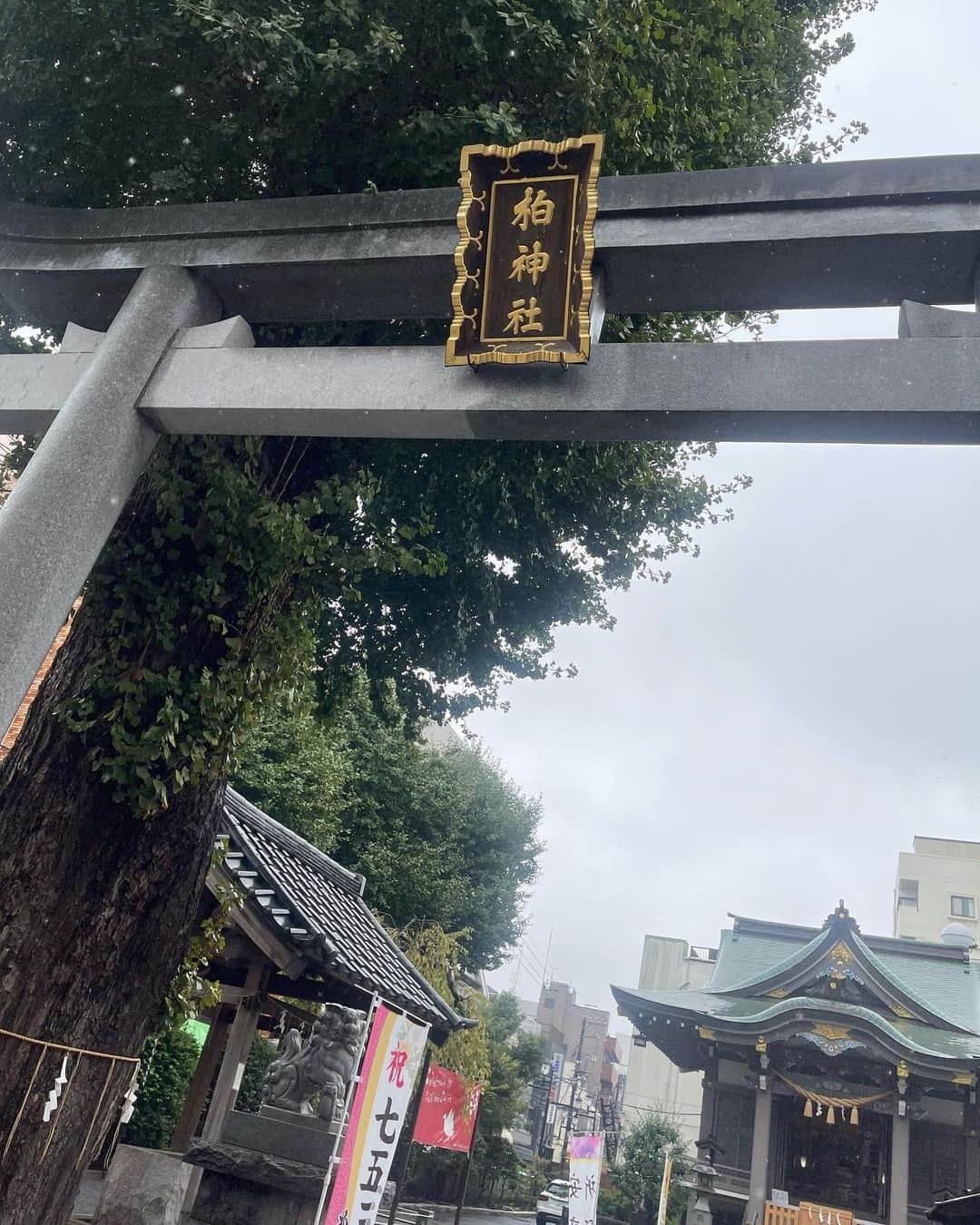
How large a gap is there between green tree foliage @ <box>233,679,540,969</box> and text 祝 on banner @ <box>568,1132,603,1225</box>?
4.80m

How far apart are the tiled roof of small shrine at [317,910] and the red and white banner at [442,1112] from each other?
3.02 ft

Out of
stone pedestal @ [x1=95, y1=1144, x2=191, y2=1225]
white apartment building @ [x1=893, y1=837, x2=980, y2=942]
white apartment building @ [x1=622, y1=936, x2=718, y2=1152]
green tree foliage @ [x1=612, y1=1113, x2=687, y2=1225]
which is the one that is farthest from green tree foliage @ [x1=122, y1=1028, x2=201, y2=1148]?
white apartment building @ [x1=893, y1=837, x2=980, y2=942]

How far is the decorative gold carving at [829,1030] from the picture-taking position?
49.2 feet

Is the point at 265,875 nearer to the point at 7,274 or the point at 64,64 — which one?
the point at 7,274

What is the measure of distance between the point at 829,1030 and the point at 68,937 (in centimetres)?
1453

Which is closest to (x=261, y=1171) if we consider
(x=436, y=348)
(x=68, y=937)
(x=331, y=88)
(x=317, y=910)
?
(x=317, y=910)

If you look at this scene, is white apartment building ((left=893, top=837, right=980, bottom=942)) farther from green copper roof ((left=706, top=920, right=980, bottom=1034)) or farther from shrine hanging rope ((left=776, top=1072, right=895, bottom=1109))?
shrine hanging rope ((left=776, top=1072, right=895, bottom=1109))

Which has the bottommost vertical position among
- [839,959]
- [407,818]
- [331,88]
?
[839,959]

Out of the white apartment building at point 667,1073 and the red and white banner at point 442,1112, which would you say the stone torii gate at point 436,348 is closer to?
the red and white banner at point 442,1112

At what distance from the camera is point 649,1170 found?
2714 cm

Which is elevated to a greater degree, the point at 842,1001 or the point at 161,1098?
the point at 842,1001

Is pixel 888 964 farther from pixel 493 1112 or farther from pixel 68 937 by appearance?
pixel 68 937

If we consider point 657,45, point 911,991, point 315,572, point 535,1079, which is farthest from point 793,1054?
point 535,1079

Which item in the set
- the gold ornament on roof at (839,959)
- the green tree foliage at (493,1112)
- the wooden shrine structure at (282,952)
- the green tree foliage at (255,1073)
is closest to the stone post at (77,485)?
the wooden shrine structure at (282,952)
